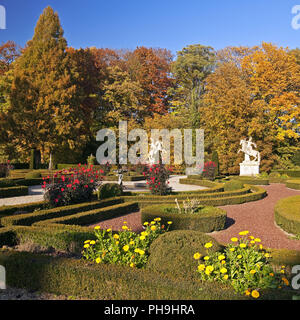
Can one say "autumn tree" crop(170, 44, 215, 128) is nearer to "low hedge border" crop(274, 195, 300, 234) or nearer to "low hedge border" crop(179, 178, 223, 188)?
"low hedge border" crop(179, 178, 223, 188)

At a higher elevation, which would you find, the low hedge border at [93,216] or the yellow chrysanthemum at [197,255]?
the yellow chrysanthemum at [197,255]

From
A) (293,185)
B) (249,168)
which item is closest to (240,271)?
(293,185)

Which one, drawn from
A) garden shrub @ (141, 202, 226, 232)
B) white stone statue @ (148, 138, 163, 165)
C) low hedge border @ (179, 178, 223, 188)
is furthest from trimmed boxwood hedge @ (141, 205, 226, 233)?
white stone statue @ (148, 138, 163, 165)

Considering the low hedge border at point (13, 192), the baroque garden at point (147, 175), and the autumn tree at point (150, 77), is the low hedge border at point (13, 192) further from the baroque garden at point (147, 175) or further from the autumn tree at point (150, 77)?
the autumn tree at point (150, 77)

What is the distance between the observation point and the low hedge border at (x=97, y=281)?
3.58m

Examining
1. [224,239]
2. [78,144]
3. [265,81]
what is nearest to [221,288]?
[224,239]

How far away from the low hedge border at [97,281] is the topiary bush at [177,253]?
178 mm

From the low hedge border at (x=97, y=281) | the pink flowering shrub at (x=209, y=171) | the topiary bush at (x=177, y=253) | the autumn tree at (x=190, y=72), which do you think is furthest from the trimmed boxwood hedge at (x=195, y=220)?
the autumn tree at (x=190, y=72)

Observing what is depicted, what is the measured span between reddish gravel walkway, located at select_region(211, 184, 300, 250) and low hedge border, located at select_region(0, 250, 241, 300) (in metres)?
3.81

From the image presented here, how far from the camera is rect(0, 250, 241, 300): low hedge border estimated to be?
358 cm

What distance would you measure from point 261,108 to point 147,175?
1950 cm

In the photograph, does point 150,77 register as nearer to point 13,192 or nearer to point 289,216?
point 13,192
